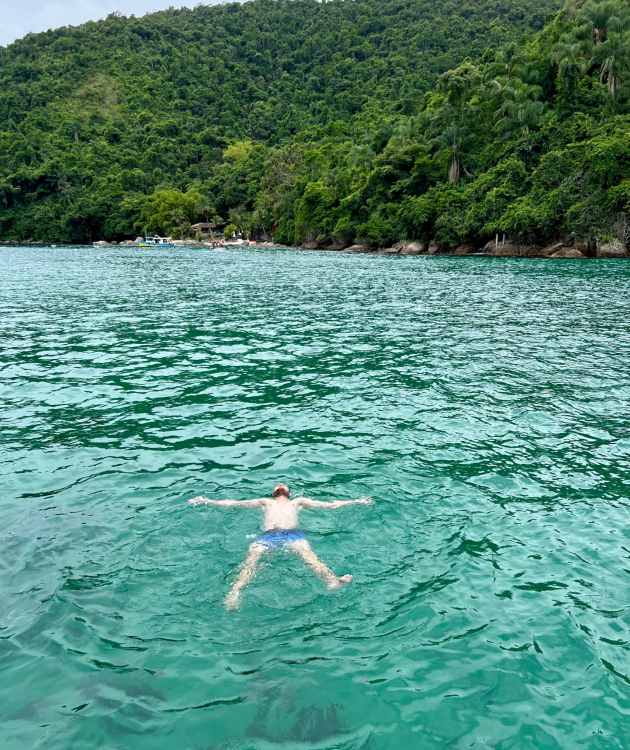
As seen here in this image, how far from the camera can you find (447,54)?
173 meters

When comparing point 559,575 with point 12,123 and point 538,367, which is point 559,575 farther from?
point 12,123

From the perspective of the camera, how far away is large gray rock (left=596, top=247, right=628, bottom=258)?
202 feet

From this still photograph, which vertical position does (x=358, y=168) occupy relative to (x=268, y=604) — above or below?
above

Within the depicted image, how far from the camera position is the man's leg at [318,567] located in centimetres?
699

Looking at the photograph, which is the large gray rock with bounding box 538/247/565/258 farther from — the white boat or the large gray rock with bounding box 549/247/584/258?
the white boat

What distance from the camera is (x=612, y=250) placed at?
2442 inches

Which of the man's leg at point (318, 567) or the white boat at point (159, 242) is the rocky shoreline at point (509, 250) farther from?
the man's leg at point (318, 567)

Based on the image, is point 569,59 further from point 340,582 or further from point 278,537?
point 340,582

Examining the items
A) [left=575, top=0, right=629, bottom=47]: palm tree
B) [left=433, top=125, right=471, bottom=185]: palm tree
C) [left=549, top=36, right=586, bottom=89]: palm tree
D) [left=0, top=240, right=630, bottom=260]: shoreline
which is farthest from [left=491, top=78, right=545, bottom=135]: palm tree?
[left=0, top=240, right=630, bottom=260]: shoreline

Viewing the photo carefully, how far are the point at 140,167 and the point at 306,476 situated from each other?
640 feet

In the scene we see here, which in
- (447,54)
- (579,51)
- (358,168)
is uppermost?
(447,54)

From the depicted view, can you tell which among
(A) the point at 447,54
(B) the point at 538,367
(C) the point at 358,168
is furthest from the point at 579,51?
(A) the point at 447,54

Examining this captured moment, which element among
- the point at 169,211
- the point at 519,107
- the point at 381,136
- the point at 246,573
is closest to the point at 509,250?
the point at 519,107

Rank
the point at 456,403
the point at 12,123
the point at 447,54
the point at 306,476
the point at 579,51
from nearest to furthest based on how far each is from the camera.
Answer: the point at 306,476 → the point at 456,403 → the point at 579,51 → the point at 447,54 → the point at 12,123
